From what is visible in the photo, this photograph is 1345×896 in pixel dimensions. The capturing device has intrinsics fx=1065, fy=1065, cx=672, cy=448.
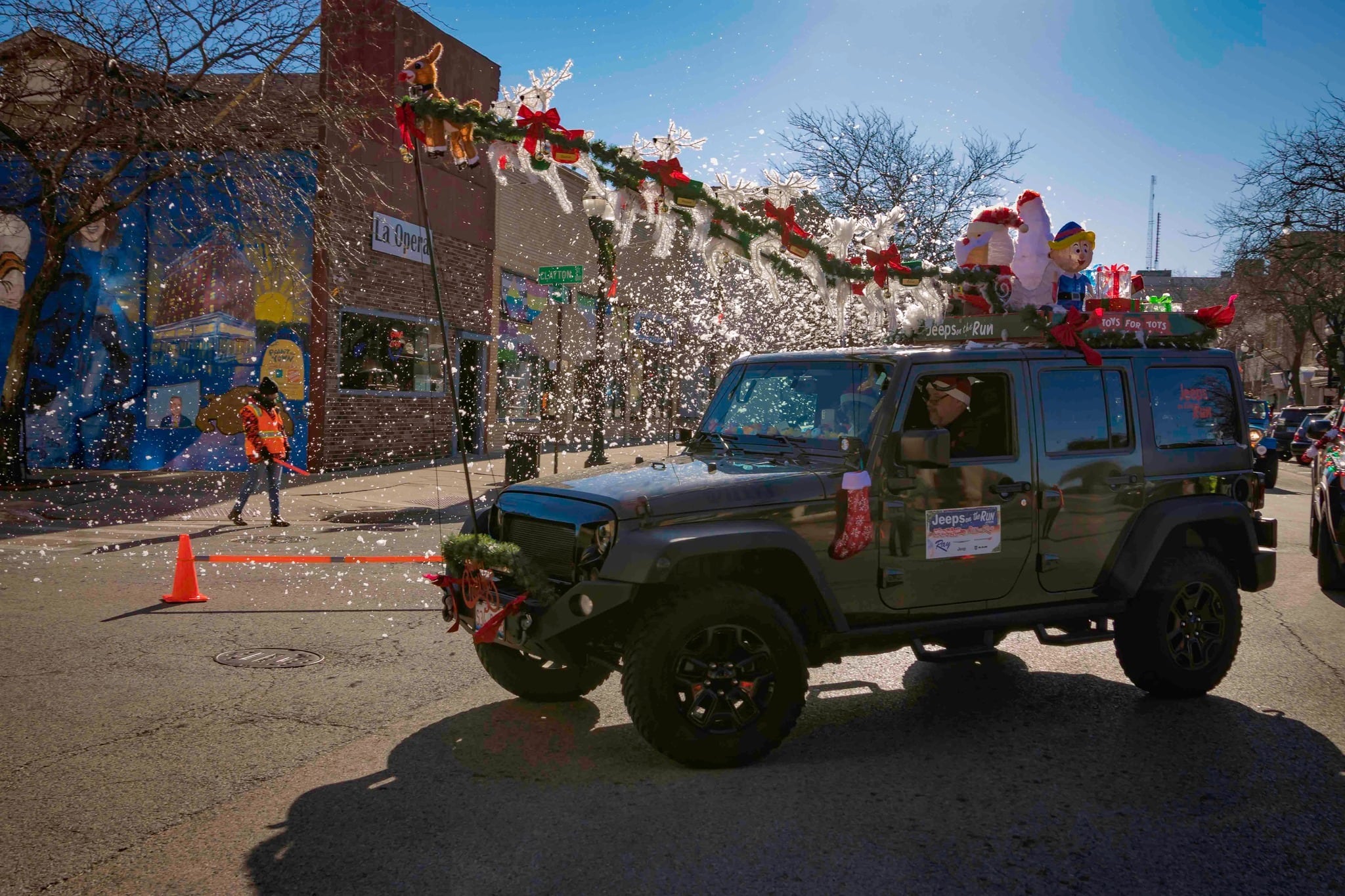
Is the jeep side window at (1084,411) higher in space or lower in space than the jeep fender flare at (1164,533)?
higher

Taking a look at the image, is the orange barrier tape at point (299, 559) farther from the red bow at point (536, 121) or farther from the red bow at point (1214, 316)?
the red bow at point (1214, 316)

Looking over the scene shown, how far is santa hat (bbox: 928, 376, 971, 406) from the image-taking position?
219 inches

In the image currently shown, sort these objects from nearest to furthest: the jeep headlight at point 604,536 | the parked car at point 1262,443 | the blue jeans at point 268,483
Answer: the jeep headlight at point 604,536, the parked car at point 1262,443, the blue jeans at point 268,483

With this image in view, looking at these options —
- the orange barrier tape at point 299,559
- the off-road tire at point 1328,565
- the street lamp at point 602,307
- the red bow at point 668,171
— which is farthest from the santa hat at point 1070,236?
the street lamp at point 602,307

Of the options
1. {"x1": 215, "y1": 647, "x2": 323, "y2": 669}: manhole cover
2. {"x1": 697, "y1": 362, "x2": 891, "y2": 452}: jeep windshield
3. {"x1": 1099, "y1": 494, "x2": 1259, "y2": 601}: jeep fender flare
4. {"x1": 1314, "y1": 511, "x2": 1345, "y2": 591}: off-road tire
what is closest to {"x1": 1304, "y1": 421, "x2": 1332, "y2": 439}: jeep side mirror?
{"x1": 1314, "y1": 511, "x2": 1345, "y2": 591}: off-road tire

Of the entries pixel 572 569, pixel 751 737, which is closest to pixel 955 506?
pixel 751 737

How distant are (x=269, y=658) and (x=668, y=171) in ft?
12.7

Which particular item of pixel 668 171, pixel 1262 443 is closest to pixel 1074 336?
pixel 668 171

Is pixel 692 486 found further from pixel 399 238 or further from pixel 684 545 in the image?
pixel 399 238

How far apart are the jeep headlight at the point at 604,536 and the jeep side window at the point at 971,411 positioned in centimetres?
182

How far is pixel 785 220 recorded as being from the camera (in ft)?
21.4

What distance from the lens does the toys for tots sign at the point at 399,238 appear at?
2134cm

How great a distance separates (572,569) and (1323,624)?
6762 millimetres

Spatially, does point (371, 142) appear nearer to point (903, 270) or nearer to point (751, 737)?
point (903, 270)
